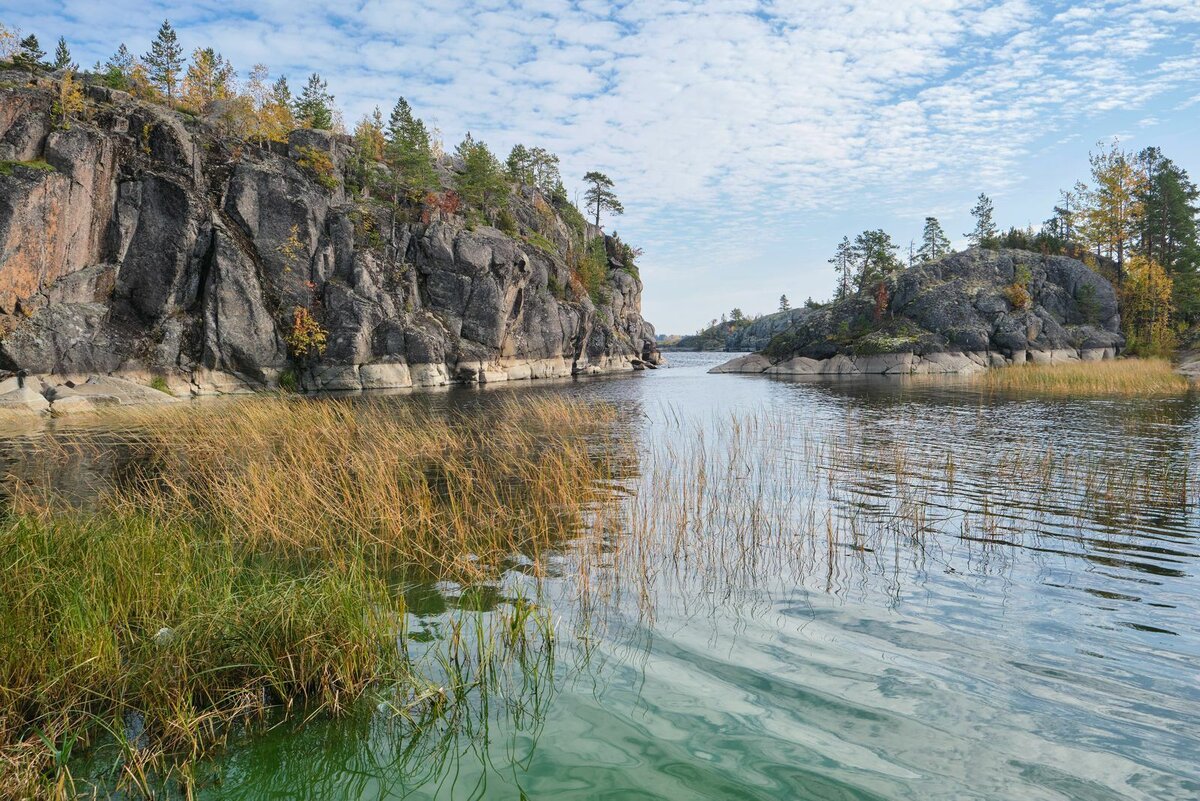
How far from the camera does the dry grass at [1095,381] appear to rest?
3238 cm

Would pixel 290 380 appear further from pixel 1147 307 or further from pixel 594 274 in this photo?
pixel 1147 307

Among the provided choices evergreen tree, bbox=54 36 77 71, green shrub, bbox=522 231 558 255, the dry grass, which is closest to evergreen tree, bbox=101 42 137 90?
evergreen tree, bbox=54 36 77 71

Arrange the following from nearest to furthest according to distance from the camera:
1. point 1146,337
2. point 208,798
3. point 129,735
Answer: point 208,798 < point 129,735 < point 1146,337

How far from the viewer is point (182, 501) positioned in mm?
10039

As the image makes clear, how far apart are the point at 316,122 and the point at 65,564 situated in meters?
69.0

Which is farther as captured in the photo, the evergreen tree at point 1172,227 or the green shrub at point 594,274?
the green shrub at point 594,274

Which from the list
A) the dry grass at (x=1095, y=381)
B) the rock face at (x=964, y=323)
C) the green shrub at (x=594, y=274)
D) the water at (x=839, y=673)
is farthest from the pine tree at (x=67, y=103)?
the rock face at (x=964, y=323)

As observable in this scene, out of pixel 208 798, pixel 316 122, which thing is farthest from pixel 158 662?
pixel 316 122

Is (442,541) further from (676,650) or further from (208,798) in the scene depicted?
(208,798)

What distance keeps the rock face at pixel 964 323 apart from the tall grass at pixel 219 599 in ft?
202

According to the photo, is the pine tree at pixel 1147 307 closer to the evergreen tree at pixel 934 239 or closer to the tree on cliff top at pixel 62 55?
the evergreen tree at pixel 934 239

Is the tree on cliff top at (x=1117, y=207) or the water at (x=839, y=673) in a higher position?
the tree on cliff top at (x=1117, y=207)

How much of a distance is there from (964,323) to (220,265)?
68.3 meters

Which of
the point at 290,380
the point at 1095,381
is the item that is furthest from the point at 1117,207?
the point at 290,380
